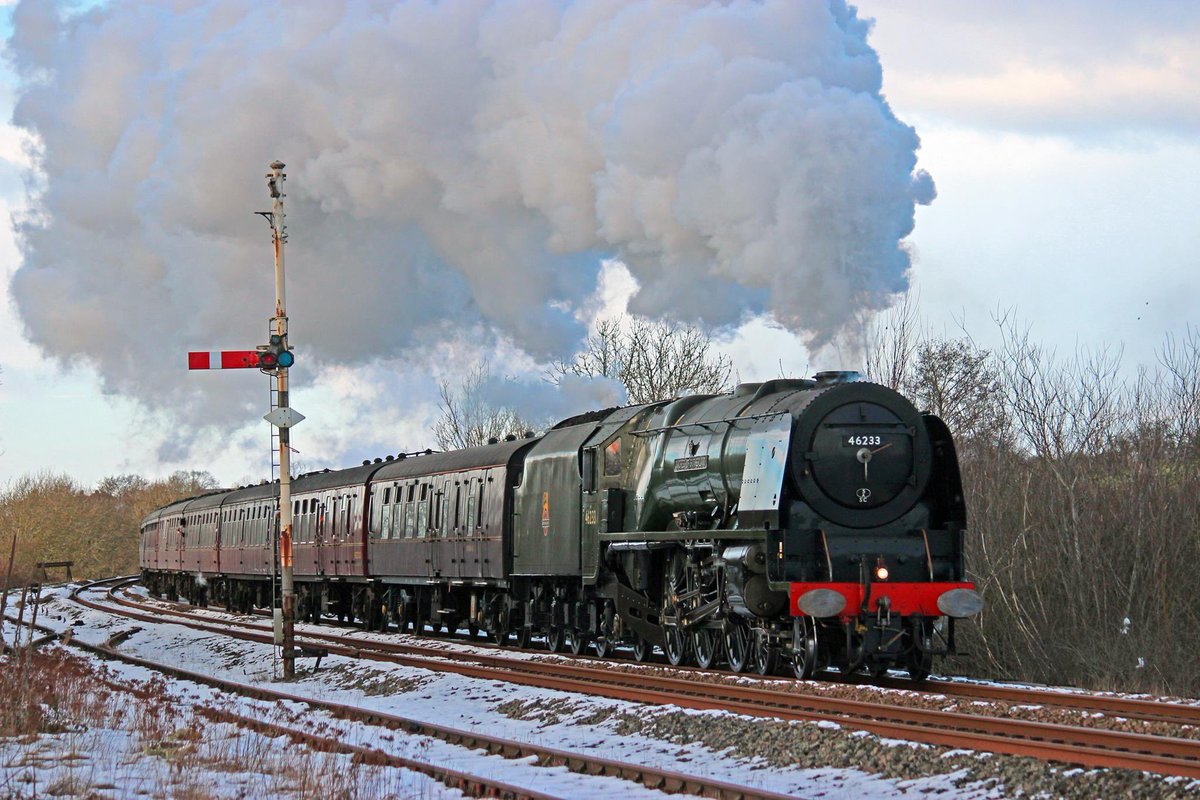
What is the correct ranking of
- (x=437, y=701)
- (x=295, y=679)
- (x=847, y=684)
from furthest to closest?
(x=295, y=679)
(x=437, y=701)
(x=847, y=684)

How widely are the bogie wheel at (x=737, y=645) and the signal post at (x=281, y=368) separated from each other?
6.63 meters

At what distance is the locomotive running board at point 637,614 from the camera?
59.3 ft

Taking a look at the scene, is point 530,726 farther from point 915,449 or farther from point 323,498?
point 323,498

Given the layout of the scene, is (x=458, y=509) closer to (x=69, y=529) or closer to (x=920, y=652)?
(x=920, y=652)

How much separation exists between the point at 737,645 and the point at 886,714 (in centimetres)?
495

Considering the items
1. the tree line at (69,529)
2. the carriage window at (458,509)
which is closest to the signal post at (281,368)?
the carriage window at (458,509)

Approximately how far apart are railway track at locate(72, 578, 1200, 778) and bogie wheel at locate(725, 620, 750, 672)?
954 millimetres

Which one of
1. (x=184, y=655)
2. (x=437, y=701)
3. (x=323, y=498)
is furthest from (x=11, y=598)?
(x=437, y=701)

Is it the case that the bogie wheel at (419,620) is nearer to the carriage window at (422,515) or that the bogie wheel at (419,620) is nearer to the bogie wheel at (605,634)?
the carriage window at (422,515)

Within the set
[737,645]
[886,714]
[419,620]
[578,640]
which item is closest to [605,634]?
[578,640]

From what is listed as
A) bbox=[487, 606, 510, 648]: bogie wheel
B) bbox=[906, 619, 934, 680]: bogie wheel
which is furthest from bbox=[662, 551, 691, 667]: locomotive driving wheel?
bbox=[487, 606, 510, 648]: bogie wheel

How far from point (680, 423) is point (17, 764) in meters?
9.30

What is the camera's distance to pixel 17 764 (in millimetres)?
10602

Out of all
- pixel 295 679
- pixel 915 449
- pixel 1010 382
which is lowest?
pixel 295 679
